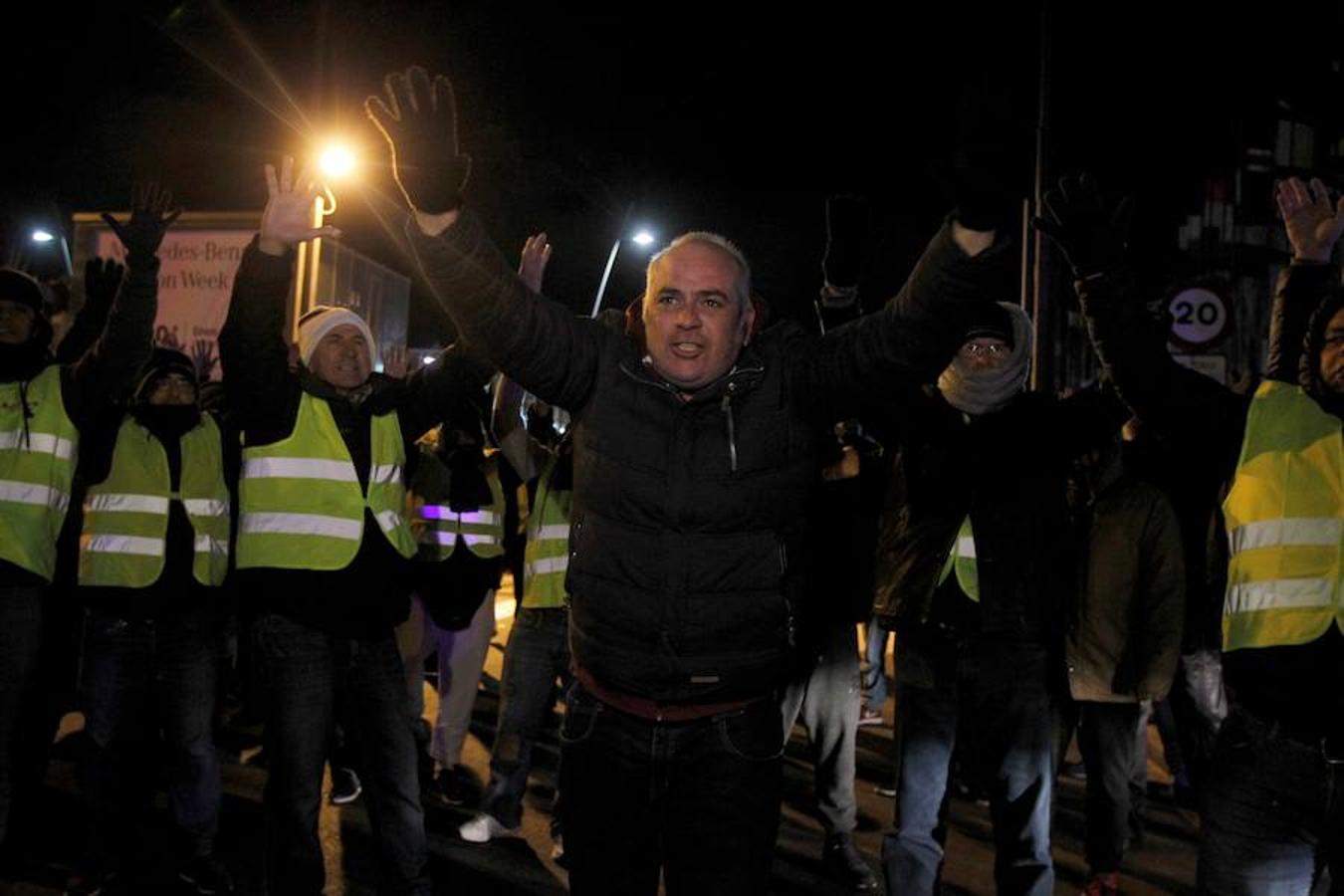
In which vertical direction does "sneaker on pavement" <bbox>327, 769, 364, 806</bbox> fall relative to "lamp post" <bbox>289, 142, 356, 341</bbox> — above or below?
below

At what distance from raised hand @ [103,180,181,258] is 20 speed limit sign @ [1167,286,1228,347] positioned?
873 centimetres

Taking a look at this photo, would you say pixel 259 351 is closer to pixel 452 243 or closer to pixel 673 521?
pixel 452 243

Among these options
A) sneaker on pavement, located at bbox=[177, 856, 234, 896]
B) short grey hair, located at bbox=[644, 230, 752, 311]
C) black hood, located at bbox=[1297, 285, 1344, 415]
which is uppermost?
short grey hair, located at bbox=[644, 230, 752, 311]

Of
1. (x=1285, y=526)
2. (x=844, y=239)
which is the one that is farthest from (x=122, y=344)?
(x=1285, y=526)

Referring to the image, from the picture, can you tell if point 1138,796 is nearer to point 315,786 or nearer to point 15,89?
point 315,786

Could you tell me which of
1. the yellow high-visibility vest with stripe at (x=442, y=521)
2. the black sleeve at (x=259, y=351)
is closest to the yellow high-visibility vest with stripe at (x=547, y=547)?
the yellow high-visibility vest with stripe at (x=442, y=521)

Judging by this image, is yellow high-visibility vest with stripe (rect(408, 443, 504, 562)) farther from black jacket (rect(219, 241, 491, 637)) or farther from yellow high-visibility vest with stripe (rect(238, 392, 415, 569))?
yellow high-visibility vest with stripe (rect(238, 392, 415, 569))

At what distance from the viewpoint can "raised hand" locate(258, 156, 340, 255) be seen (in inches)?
144

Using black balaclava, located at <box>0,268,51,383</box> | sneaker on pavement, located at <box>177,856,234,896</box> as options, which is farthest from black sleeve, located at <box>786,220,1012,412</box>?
sneaker on pavement, located at <box>177,856,234,896</box>

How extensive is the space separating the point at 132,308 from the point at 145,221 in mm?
345

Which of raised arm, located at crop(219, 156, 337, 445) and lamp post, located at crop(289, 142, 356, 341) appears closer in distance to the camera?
raised arm, located at crop(219, 156, 337, 445)

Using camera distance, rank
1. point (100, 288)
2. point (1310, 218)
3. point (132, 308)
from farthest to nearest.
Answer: point (100, 288) < point (132, 308) < point (1310, 218)

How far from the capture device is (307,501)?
13.2 feet

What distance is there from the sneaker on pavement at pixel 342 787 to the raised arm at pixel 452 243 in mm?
4047
